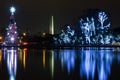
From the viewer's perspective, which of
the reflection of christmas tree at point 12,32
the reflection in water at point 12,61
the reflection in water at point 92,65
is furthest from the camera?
the reflection of christmas tree at point 12,32

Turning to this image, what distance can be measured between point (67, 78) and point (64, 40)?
111194 mm

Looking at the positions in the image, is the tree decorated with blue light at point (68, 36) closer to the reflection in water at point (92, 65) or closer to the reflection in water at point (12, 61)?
the reflection in water at point (12, 61)

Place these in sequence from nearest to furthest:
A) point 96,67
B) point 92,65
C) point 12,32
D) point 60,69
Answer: point 60,69
point 96,67
point 92,65
point 12,32

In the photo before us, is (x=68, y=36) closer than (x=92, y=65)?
No

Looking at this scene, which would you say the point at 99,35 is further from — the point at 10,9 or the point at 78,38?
the point at 10,9

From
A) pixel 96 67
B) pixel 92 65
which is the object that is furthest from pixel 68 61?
pixel 96 67

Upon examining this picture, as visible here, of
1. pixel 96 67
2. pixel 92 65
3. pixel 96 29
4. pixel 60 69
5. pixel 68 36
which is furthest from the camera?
pixel 68 36

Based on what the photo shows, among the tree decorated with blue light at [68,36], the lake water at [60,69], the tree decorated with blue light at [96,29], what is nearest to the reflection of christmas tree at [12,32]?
the tree decorated with blue light at [68,36]

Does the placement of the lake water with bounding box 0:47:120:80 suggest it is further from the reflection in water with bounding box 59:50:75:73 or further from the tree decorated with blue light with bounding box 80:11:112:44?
the tree decorated with blue light with bounding box 80:11:112:44

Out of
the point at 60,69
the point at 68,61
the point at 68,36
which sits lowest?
the point at 60,69

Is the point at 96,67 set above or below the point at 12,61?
below

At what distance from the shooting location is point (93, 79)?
20.8 metres

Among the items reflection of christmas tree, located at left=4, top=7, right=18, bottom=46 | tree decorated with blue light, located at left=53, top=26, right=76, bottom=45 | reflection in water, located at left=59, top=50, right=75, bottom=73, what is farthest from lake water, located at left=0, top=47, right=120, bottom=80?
reflection of christmas tree, located at left=4, top=7, right=18, bottom=46

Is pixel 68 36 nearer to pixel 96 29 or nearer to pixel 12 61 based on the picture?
pixel 96 29
